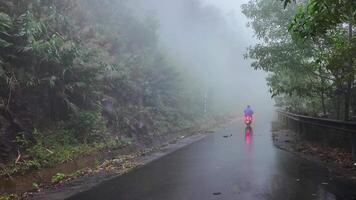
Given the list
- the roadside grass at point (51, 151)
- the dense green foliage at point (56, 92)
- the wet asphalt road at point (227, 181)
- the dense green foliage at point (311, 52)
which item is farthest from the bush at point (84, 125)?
the dense green foliage at point (311, 52)

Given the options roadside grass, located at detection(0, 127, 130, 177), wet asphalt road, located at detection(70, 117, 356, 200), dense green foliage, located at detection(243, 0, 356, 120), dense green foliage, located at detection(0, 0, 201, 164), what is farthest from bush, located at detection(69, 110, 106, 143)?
dense green foliage, located at detection(243, 0, 356, 120)

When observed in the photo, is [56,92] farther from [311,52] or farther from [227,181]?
[311,52]

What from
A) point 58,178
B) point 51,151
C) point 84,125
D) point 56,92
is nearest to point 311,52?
point 84,125

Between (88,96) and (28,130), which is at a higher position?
(88,96)

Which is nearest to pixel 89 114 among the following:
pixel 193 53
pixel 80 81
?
pixel 80 81

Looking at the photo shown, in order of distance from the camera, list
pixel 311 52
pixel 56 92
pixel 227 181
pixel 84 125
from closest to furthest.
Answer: pixel 227 181, pixel 56 92, pixel 84 125, pixel 311 52

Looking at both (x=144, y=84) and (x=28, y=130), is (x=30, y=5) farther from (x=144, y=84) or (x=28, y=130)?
(x=144, y=84)

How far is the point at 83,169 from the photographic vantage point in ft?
41.9

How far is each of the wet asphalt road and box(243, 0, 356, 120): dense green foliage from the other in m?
2.86

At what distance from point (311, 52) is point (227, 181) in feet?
31.8

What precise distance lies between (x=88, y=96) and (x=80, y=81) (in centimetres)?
95

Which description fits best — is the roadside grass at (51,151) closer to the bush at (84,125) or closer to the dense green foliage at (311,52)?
the bush at (84,125)

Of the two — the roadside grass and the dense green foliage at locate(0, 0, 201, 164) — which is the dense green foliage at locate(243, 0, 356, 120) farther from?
the roadside grass

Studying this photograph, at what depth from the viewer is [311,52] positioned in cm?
1803
